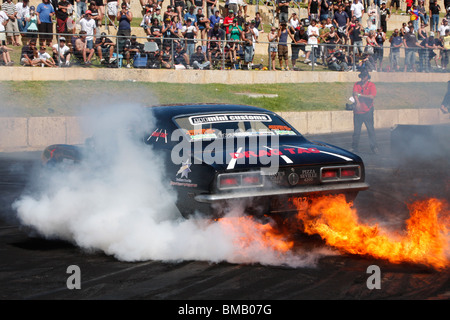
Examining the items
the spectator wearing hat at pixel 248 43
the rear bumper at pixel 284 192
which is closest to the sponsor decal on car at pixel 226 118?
the rear bumper at pixel 284 192

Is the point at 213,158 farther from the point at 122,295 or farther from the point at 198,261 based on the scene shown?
the point at 122,295

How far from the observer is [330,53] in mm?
23734

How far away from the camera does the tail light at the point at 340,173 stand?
5.94 metres

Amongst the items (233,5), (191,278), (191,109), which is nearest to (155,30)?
(233,5)

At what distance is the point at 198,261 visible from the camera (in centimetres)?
540

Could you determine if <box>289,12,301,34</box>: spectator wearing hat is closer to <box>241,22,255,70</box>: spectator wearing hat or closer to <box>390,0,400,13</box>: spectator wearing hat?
<box>241,22,255,70</box>: spectator wearing hat

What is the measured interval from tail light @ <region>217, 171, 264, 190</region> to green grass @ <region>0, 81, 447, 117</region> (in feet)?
25.4

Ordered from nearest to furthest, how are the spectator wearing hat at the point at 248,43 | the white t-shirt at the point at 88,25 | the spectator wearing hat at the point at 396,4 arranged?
1. the white t-shirt at the point at 88,25
2. the spectator wearing hat at the point at 248,43
3. the spectator wearing hat at the point at 396,4

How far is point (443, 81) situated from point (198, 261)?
73.8 ft

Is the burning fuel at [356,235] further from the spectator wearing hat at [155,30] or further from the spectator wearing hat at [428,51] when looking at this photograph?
the spectator wearing hat at [428,51]

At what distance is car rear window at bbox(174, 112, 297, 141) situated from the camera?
636 centimetres

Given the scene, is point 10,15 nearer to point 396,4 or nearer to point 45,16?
point 45,16

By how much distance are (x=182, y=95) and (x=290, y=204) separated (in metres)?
13.2
